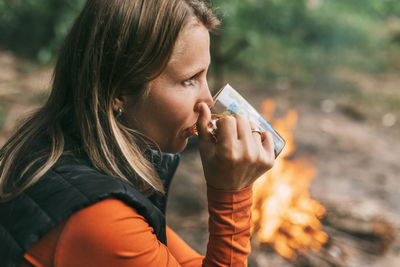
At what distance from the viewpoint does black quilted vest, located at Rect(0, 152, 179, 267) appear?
1138 mm

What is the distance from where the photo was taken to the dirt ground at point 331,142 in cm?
301

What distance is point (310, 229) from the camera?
2.66 metres

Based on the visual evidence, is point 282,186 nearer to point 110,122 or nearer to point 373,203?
point 373,203

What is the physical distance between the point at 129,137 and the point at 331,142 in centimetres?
409

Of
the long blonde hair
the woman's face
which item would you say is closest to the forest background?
the long blonde hair

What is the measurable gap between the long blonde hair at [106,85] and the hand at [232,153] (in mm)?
251

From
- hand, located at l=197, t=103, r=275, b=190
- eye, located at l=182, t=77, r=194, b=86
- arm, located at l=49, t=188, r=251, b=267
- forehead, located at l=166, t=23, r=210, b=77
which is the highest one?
forehead, located at l=166, t=23, r=210, b=77

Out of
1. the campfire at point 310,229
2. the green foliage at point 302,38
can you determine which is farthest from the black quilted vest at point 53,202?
the green foliage at point 302,38

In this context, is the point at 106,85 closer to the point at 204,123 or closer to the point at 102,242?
the point at 204,123

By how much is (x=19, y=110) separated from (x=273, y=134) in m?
4.19

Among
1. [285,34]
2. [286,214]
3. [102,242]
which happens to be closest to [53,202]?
[102,242]

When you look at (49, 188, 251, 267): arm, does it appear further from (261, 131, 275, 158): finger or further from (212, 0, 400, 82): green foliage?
(212, 0, 400, 82): green foliage

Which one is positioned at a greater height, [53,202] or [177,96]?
[177,96]

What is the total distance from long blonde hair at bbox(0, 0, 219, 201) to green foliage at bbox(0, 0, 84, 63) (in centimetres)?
524
